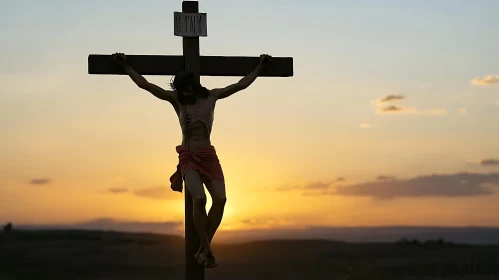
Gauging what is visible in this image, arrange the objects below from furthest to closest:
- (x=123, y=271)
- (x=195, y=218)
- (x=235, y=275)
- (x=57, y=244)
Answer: (x=57, y=244)
(x=123, y=271)
(x=235, y=275)
(x=195, y=218)

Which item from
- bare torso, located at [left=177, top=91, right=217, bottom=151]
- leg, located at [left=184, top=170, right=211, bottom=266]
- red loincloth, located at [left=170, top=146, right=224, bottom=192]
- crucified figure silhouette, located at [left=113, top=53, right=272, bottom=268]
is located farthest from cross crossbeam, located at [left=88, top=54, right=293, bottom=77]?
leg, located at [left=184, top=170, right=211, bottom=266]

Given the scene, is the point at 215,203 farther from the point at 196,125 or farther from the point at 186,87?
the point at 186,87

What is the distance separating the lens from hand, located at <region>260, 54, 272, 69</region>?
1002 centimetres

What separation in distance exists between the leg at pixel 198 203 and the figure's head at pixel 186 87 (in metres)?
0.81

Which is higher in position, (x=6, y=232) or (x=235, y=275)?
(x=6, y=232)

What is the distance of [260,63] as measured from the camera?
1002 cm

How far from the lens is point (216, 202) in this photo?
30.0 ft

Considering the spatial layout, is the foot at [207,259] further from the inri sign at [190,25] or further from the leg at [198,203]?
the inri sign at [190,25]

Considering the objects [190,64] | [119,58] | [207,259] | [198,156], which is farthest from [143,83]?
[207,259]

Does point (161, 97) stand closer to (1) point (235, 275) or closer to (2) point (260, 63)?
(2) point (260, 63)

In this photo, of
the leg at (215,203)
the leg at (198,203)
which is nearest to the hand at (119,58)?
the leg at (198,203)

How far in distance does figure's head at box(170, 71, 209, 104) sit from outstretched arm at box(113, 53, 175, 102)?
0.13 metres

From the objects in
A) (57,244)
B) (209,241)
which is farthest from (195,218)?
(57,244)

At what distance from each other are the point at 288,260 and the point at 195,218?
31.7 ft
